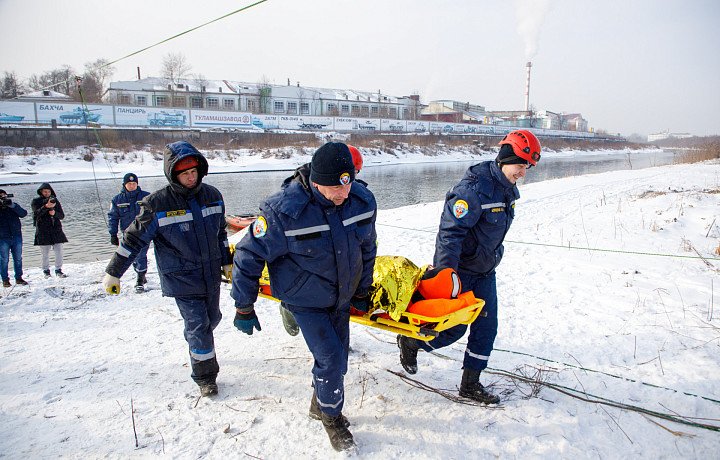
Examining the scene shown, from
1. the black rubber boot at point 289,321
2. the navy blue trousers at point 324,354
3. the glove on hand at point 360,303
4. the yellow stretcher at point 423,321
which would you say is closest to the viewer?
the navy blue trousers at point 324,354

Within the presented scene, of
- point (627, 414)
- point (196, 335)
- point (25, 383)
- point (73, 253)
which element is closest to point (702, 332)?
point (627, 414)

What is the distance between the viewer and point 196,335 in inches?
121

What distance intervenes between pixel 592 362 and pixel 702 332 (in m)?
1.32

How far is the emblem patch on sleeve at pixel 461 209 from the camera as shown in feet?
9.28

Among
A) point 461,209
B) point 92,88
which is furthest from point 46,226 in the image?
point 92,88

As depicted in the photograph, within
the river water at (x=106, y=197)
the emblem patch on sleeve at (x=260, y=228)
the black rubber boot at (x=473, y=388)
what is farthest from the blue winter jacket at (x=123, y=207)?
the black rubber boot at (x=473, y=388)

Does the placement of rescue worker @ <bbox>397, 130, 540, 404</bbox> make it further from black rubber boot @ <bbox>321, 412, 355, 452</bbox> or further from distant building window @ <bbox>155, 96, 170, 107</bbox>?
distant building window @ <bbox>155, 96, 170, 107</bbox>

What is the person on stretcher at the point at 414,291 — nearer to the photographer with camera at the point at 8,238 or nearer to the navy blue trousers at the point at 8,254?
the photographer with camera at the point at 8,238

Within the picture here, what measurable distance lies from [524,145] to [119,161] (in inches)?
1206

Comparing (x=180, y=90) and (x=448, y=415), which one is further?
(x=180, y=90)

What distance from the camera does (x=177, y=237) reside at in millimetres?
3004

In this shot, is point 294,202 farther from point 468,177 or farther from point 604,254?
point 604,254

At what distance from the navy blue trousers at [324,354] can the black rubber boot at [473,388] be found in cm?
103

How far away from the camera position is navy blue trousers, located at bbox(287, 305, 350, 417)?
243cm
